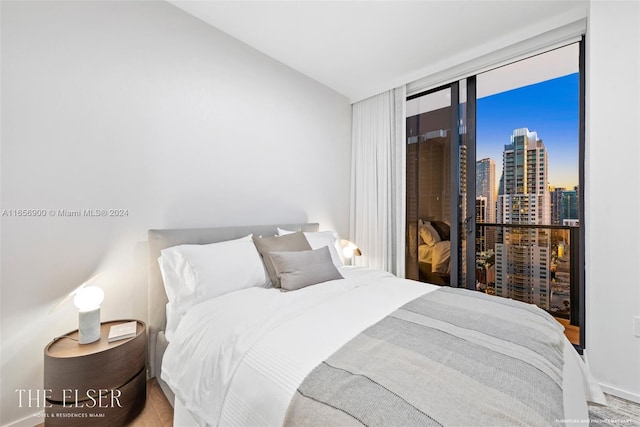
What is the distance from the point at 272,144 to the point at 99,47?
140 centimetres

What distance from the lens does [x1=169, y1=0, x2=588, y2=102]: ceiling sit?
2.06m

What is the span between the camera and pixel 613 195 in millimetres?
1857

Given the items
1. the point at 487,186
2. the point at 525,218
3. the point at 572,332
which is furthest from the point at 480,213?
the point at 572,332

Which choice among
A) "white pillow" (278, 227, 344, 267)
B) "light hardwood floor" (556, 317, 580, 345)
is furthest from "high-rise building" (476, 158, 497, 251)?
"white pillow" (278, 227, 344, 267)

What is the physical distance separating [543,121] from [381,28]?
1698 millimetres

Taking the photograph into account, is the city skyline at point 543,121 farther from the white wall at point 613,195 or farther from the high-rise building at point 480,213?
the white wall at point 613,195

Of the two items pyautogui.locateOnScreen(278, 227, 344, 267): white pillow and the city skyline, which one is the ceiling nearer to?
the city skyline

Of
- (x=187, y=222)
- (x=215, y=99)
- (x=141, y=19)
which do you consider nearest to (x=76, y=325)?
(x=187, y=222)

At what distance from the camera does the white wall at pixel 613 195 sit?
70.7 inches

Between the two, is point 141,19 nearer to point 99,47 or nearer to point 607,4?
point 99,47

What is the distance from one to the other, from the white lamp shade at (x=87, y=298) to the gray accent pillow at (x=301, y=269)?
1008mm

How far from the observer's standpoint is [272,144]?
9.04ft

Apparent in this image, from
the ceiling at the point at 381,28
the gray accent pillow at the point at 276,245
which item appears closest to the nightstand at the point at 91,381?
the gray accent pillow at the point at 276,245

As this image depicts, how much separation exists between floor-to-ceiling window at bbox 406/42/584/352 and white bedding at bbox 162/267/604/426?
1.44 metres
